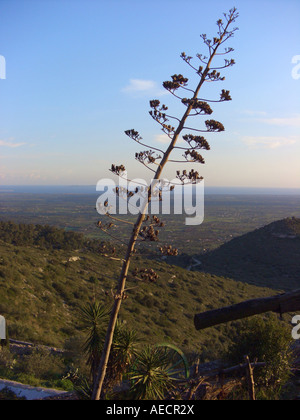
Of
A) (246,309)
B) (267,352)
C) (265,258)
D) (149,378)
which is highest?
(246,309)

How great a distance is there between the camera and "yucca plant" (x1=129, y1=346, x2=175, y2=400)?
182 inches

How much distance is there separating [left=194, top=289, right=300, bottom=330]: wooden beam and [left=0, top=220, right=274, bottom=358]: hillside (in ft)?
23.6

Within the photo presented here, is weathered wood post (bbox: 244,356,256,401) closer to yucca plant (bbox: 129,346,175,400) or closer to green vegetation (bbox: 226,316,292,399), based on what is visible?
yucca plant (bbox: 129,346,175,400)

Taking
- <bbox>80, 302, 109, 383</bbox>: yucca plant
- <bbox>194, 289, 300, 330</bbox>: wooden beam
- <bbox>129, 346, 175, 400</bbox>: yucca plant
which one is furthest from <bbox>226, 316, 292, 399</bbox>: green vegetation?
<bbox>194, 289, 300, 330</bbox>: wooden beam

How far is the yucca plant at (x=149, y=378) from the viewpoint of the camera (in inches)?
182

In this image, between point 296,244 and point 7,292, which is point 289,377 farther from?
point 296,244

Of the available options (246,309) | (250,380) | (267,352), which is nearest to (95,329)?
(250,380)

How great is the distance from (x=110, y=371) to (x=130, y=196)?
3.29 m

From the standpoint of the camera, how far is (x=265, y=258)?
39.6 m

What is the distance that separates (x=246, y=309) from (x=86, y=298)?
1729 cm

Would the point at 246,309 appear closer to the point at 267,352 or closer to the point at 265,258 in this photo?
the point at 267,352

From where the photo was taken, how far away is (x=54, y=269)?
2208cm

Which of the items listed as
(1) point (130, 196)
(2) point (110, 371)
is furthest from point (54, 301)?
(1) point (130, 196)
